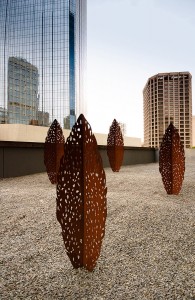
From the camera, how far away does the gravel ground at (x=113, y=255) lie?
175 cm

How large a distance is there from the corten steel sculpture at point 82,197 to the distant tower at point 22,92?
80.5m

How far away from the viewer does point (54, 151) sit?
561cm

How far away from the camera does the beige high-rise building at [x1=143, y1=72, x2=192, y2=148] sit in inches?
4806

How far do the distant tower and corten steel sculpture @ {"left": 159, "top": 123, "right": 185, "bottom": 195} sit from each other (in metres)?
78.2

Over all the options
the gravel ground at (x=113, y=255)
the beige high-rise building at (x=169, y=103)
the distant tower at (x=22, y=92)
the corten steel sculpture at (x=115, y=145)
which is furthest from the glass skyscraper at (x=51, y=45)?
the gravel ground at (x=113, y=255)

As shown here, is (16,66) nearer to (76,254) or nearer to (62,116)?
(62,116)

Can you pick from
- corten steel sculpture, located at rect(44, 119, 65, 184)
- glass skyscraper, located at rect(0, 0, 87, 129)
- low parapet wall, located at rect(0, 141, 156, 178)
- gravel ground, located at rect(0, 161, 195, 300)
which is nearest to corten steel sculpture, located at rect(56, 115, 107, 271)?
gravel ground, located at rect(0, 161, 195, 300)

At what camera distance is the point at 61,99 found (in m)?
69.1

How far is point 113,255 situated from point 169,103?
128378 mm

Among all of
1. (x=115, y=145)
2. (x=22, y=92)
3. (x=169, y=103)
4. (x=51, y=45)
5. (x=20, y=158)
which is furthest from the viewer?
(x=169, y=103)

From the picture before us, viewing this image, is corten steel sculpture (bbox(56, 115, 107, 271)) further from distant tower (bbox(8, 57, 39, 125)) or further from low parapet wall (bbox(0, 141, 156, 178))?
distant tower (bbox(8, 57, 39, 125))

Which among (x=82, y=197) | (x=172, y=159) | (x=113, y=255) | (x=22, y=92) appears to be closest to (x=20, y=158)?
(x=172, y=159)

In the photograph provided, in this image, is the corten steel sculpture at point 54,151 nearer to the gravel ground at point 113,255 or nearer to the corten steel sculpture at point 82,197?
the gravel ground at point 113,255

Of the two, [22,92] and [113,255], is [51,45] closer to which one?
[22,92]
